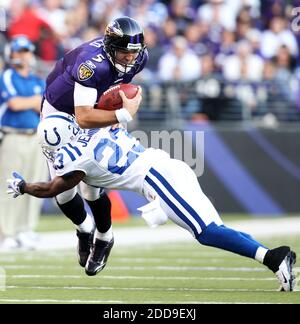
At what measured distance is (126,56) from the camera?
6887mm

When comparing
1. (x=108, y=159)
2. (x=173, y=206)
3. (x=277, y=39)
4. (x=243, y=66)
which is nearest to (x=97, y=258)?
(x=108, y=159)

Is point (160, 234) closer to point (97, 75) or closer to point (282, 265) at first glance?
point (97, 75)

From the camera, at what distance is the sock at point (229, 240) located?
6.56 metres

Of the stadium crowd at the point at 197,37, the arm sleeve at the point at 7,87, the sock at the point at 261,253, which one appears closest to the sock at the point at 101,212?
the sock at the point at 261,253

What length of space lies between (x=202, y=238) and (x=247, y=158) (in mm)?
7933

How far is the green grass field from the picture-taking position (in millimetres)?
6328

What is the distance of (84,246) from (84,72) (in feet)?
5.40

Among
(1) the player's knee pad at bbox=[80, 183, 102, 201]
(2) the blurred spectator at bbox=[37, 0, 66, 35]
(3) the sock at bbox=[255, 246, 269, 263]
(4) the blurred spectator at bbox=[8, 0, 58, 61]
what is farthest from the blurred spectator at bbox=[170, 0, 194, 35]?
(3) the sock at bbox=[255, 246, 269, 263]

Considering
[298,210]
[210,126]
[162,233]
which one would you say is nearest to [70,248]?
[162,233]

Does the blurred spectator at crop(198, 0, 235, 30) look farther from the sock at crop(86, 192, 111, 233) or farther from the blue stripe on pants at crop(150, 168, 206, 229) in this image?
the blue stripe on pants at crop(150, 168, 206, 229)

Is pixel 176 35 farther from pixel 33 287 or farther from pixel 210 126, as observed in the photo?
pixel 33 287

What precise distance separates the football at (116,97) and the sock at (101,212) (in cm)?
109

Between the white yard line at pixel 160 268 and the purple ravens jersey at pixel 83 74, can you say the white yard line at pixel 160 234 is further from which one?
the purple ravens jersey at pixel 83 74
